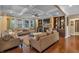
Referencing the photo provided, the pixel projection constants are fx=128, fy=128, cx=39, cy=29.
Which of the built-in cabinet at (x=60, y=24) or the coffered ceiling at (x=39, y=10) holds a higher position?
the coffered ceiling at (x=39, y=10)

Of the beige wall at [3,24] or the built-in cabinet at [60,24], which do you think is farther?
the built-in cabinet at [60,24]

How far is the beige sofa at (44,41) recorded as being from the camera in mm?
2824

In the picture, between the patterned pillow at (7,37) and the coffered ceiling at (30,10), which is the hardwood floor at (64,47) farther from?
the coffered ceiling at (30,10)

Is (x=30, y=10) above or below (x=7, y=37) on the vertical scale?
above

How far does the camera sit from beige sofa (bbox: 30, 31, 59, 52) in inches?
111

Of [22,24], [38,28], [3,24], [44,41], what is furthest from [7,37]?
[44,41]

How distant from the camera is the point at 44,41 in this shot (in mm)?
2873

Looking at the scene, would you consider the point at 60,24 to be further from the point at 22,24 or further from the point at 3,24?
the point at 3,24

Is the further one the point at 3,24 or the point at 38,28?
the point at 38,28

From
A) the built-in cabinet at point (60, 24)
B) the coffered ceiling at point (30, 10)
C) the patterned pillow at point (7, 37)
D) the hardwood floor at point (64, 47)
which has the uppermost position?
the coffered ceiling at point (30, 10)

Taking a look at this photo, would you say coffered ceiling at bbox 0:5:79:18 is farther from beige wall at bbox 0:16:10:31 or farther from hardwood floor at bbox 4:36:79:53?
hardwood floor at bbox 4:36:79:53

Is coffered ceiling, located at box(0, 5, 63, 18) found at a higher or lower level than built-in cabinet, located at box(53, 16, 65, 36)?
higher

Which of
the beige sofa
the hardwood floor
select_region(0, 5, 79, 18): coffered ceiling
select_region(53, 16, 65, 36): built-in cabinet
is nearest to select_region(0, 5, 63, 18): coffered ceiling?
select_region(0, 5, 79, 18): coffered ceiling

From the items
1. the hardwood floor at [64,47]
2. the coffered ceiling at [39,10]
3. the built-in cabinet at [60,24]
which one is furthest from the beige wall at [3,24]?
the built-in cabinet at [60,24]
